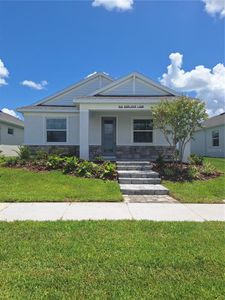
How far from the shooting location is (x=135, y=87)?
55.2ft

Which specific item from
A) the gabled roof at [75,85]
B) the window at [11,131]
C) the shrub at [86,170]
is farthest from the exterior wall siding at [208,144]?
the window at [11,131]

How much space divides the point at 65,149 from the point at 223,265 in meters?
13.9

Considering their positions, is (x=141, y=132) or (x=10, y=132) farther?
(x=10, y=132)

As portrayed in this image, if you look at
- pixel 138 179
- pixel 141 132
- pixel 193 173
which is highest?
pixel 141 132

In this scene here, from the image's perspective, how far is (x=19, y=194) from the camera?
870 centimetres

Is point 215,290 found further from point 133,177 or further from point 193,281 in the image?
point 133,177

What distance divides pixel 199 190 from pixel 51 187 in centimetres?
495

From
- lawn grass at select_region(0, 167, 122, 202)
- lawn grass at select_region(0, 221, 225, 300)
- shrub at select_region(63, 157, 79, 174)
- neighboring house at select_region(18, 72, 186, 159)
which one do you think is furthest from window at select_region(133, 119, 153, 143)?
lawn grass at select_region(0, 221, 225, 300)

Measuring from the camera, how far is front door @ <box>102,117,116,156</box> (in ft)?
55.6

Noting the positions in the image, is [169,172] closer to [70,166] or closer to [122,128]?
[70,166]

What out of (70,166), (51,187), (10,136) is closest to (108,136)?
(70,166)

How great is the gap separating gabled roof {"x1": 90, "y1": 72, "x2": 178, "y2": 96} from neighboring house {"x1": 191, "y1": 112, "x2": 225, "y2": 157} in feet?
27.6

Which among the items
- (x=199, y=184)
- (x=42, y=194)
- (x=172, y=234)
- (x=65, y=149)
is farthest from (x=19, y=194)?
(x=65, y=149)

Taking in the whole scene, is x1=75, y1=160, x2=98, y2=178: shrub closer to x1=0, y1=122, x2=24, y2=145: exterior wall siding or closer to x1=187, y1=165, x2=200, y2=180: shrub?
x1=187, y1=165, x2=200, y2=180: shrub
